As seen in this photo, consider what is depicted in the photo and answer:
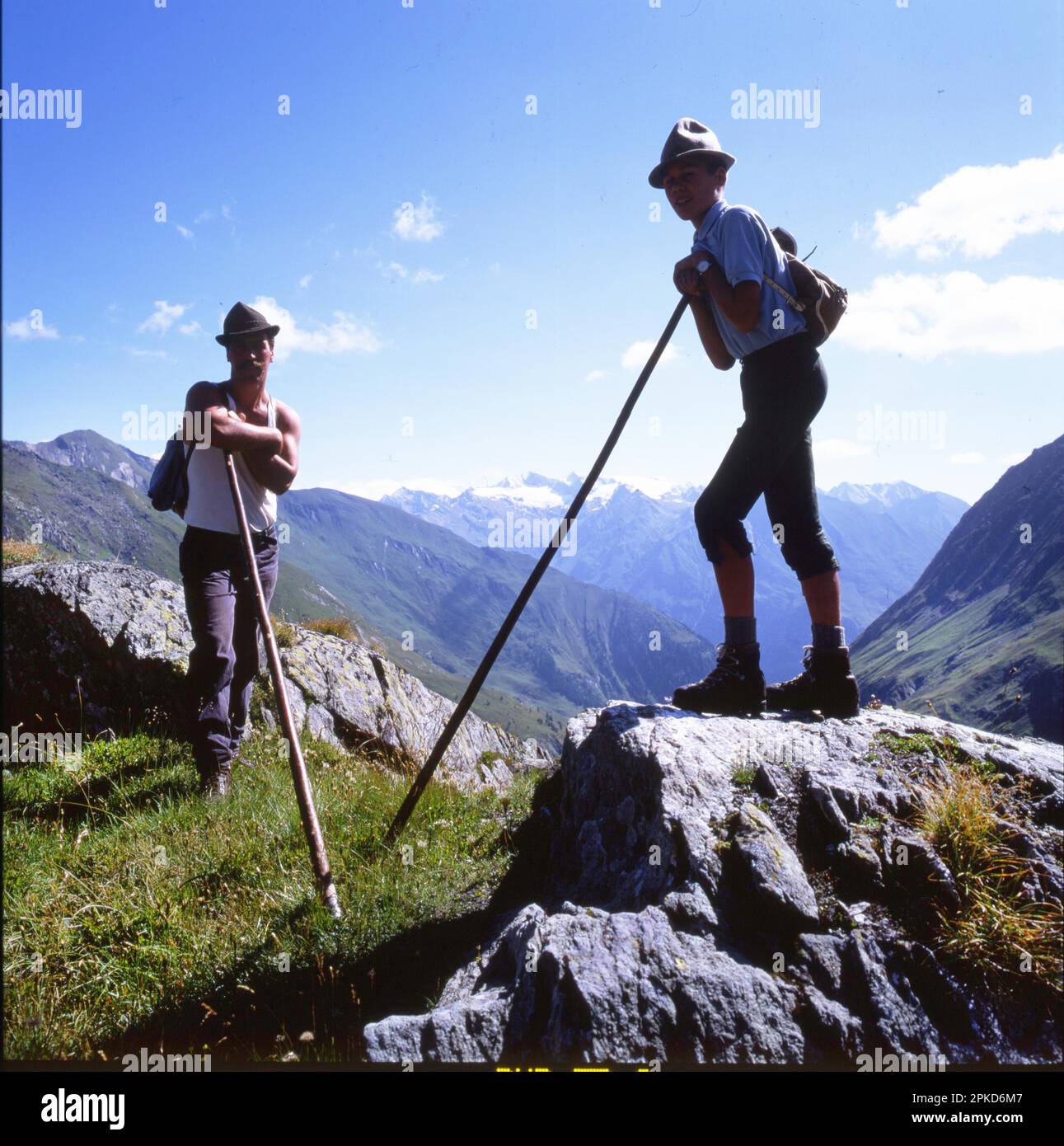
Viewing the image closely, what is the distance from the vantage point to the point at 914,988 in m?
3.32

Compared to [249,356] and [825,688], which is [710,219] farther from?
[249,356]

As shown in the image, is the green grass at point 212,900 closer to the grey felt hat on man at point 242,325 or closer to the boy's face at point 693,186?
the grey felt hat on man at point 242,325

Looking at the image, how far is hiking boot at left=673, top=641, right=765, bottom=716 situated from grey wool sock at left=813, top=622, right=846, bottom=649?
0.51 m

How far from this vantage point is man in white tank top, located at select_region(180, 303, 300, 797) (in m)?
6.19

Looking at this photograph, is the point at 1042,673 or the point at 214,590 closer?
the point at 214,590

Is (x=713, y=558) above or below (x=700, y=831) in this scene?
above

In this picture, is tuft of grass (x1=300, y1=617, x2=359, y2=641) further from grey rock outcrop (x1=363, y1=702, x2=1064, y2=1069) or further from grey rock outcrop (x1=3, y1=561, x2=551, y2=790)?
grey rock outcrop (x1=363, y1=702, x2=1064, y2=1069)

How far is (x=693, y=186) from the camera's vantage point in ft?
17.2

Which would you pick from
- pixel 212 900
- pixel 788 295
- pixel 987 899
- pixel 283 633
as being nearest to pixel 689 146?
pixel 788 295

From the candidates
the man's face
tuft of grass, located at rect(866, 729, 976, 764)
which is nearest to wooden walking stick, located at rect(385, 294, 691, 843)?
tuft of grass, located at rect(866, 729, 976, 764)

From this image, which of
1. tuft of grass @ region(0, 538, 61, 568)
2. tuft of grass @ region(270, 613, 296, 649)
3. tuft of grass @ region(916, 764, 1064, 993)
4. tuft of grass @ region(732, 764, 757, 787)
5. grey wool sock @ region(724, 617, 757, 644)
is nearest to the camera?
tuft of grass @ region(916, 764, 1064, 993)
